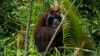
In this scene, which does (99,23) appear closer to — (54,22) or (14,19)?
(54,22)

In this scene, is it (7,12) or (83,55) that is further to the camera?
(7,12)

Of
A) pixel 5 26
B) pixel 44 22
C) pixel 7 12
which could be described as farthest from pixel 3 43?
pixel 7 12

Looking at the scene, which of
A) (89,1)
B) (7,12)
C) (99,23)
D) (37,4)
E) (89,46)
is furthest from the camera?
(7,12)

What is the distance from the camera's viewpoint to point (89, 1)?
493 centimetres

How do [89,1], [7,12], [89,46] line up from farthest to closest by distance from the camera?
[7,12] → [89,1] → [89,46]

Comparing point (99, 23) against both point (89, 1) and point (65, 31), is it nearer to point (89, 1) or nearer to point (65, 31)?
point (89, 1)

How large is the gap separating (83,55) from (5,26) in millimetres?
2641

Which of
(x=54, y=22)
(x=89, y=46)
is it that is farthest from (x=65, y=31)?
(x=54, y=22)

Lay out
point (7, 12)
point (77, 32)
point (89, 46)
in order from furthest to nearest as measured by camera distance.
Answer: point (7, 12)
point (89, 46)
point (77, 32)

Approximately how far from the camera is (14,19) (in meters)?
5.11

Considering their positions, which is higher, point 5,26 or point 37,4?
point 37,4

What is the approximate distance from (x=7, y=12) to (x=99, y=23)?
1.60m

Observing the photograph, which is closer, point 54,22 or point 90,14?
point 54,22

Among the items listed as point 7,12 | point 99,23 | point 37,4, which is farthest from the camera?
point 7,12
